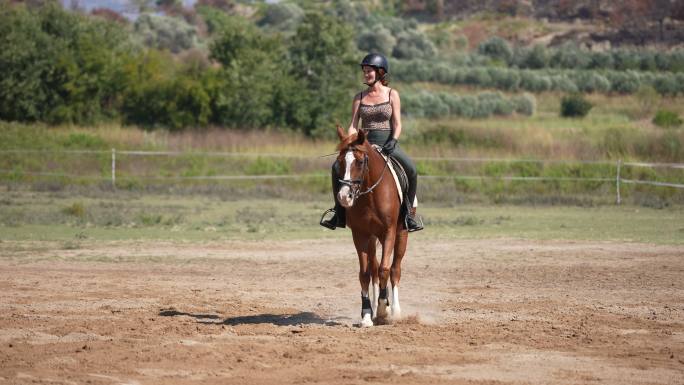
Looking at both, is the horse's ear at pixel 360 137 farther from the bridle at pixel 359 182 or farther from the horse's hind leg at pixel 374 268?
the horse's hind leg at pixel 374 268

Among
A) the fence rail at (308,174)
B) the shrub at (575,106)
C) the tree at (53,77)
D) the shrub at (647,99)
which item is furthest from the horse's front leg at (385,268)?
the shrub at (575,106)

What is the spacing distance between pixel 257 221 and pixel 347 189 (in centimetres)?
1383

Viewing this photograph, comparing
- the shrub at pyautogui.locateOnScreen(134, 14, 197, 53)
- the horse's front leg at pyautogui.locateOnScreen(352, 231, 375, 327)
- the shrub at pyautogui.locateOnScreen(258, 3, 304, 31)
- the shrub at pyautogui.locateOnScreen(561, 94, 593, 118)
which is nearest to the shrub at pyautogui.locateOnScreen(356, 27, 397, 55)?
the shrub at pyautogui.locateOnScreen(134, 14, 197, 53)

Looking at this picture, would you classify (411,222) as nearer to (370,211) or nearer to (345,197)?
(370,211)

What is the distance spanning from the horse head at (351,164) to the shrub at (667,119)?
3480 cm

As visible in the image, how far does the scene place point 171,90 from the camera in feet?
147

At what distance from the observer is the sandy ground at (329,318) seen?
8.41 m

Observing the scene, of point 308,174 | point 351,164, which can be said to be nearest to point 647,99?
point 308,174

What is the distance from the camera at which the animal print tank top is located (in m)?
11.0

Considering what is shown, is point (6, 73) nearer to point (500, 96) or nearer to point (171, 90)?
point (171, 90)

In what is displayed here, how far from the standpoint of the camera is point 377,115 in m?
11.0

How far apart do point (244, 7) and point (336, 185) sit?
333 feet

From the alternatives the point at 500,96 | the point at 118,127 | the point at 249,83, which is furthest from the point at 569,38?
the point at 118,127

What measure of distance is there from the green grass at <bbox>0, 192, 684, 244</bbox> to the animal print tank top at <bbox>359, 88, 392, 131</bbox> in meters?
8.92
